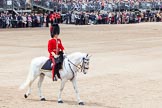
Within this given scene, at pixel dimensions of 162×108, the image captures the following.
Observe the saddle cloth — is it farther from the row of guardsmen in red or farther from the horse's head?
the row of guardsmen in red

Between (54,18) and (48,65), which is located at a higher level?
(48,65)

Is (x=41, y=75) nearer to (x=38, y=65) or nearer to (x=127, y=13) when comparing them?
(x=38, y=65)

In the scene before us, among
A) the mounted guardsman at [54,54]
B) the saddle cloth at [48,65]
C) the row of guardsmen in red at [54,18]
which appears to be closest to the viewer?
the mounted guardsman at [54,54]

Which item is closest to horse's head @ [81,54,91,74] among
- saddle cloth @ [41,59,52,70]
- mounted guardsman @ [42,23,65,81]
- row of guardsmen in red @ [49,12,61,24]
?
mounted guardsman @ [42,23,65,81]

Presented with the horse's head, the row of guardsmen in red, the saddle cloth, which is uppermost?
the horse's head

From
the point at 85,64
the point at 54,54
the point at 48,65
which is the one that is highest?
the point at 54,54

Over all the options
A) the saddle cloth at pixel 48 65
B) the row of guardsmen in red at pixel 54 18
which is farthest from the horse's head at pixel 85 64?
the row of guardsmen in red at pixel 54 18

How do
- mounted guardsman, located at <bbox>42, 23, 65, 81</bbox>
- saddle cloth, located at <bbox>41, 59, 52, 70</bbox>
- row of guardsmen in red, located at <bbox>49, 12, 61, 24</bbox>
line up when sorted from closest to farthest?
1. mounted guardsman, located at <bbox>42, 23, 65, 81</bbox>
2. saddle cloth, located at <bbox>41, 59, 52, 70</bbox>
3. row of guardsmen in red, located at <bbox>49, 12, 61, 24</bbox>

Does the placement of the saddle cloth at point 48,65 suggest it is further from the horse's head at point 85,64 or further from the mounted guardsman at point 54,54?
the horse's head at point 85,64

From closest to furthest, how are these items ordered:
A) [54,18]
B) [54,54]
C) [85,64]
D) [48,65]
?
1. [85,64]
2. [54,54]
3. [48,65]
4. [54,18]

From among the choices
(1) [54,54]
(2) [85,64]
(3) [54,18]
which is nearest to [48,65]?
(1) [54,54]

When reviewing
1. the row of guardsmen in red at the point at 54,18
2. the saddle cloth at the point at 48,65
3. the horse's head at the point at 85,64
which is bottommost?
the row of guardsmen in red at the point at 54,18

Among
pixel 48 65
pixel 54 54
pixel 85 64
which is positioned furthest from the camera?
pixel 48 65

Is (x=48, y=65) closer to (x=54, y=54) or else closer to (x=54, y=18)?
(x=54, y=54)
